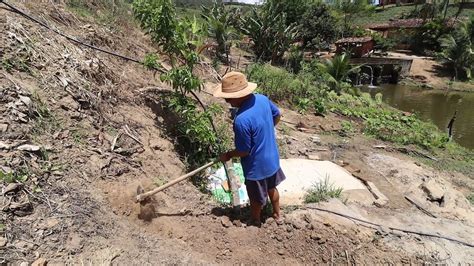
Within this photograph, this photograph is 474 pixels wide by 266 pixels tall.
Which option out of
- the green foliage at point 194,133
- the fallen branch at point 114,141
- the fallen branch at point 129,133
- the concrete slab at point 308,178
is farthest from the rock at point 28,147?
the concrete slab at point 308,178

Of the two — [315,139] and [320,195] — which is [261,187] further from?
[315,139]

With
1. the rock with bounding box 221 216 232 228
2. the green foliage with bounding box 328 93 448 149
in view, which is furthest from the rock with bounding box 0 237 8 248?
the green foliage with bounding box 328 93 448 149

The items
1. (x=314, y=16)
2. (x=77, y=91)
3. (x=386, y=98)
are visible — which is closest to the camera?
(x=77, y=91)

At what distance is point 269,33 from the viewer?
1658 centimetres

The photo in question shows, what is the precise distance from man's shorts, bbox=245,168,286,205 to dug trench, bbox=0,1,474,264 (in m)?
0.27

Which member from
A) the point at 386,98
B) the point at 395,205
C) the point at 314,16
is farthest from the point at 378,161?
the point at 314,16

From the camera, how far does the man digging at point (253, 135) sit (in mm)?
3012

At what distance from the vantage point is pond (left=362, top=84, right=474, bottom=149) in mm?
13208

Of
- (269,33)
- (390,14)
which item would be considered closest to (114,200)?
(269,33)

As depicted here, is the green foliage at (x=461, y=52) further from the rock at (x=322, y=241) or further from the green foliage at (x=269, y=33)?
the rock at (x=322, y=241)

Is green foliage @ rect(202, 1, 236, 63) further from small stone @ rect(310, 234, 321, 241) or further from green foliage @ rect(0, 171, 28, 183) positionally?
green foliage @ rect(0, 171, 28, 183)

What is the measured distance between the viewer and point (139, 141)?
3904 millimetres

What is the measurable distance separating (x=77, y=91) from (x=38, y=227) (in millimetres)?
1776

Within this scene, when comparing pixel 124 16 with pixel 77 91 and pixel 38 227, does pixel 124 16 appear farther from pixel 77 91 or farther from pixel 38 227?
pixel 38 227
